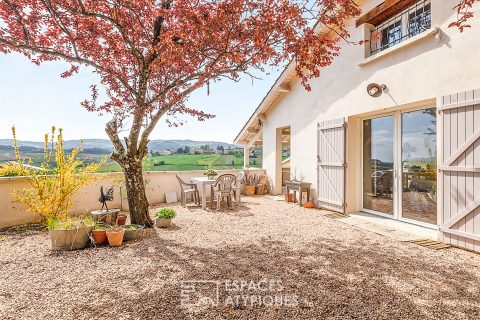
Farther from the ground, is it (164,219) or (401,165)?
(401,165)

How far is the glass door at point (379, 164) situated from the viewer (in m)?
5.24

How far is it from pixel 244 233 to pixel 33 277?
2.92 meters

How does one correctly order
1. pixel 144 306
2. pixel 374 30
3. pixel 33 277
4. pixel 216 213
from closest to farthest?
pixel 144 306, pixel 33 277, pixel 374 30, pixel 216 213

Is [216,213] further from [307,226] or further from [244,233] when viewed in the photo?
[307,226]

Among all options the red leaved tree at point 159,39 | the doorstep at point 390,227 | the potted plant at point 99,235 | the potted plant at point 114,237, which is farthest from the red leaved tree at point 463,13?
the potted plant at point 99,235

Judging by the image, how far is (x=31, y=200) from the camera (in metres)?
4.73

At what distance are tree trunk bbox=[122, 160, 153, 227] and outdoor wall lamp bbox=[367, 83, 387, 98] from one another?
4816 millimetres

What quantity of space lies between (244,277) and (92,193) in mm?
5119

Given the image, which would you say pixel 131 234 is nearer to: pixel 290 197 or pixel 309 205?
pixel 309 205

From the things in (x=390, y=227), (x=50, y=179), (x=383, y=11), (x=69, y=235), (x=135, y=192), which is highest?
(x=383, y=11)

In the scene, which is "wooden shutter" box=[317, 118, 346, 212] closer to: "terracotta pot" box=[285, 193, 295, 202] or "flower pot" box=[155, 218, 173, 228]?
"terracotta pot" box=[285, 193, 295, 202]

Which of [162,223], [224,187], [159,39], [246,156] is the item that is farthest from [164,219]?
[246,156]

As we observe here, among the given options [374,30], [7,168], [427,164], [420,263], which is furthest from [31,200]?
[374,30]

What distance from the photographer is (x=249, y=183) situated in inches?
363
